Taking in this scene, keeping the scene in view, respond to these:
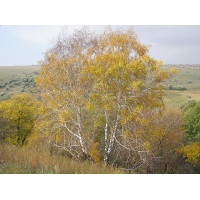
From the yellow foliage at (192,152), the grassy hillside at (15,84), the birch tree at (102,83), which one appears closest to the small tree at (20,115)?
the grassy hillside at (15,84)

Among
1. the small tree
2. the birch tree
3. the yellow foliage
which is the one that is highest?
the birch tree

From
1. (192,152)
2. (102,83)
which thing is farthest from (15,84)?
(102,83)

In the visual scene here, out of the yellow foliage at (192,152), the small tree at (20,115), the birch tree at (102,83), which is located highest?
the birch tree at (102,83)

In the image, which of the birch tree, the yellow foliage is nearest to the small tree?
the birch tree

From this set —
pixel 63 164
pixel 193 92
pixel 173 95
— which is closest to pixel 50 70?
pixel 63 164

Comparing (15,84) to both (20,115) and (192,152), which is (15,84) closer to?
(20,115)

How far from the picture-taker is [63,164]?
8273mm

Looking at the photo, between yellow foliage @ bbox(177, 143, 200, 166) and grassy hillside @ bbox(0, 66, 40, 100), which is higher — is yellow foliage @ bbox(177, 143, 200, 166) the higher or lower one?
the lower one

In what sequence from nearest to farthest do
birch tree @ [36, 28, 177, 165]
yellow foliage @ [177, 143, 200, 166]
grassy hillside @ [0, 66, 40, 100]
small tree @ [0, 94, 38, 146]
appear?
birch tree @ [36, 28, 177, 165]
small tree @ [0, 94, 38, 146]
yellow foliage @ [177, 143, 200, 166]
grassy hillside @ [0, 66, 40, 100]

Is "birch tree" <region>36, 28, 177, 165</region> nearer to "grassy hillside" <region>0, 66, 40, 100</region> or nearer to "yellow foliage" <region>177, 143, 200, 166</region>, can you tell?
"grassy hillside" <region>0, 66, 40, 100</region>

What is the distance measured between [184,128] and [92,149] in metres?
17.7

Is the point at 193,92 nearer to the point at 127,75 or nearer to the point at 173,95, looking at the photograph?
the point at 173,95

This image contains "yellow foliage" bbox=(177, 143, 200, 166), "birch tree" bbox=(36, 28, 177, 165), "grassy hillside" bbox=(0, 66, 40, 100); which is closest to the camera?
"birch tree" bbox=(36, 28, 177, 165)

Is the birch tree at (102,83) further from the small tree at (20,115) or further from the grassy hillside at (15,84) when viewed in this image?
the grassy hillside at (15,84)
